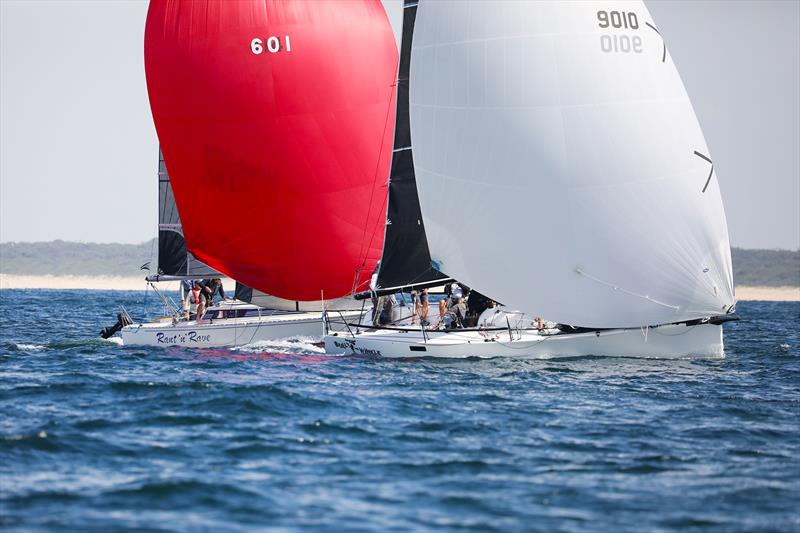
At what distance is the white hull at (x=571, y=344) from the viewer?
75.8 ft

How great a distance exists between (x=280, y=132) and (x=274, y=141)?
26 cm

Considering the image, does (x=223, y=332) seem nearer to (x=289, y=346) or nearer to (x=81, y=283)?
(x=289, y=346)

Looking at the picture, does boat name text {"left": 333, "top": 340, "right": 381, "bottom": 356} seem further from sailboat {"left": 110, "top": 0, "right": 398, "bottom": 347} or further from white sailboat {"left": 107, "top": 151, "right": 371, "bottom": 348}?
sailboat {"left": 110, "top": 0, "right": 398, "bottom": 347}

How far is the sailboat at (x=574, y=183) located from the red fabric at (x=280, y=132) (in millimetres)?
4449

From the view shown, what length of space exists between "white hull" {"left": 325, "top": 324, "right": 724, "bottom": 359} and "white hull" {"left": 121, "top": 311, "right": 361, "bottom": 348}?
5171mm

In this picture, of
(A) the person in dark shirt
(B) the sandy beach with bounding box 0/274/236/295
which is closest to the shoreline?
(B) the sandy beach with bounding box 0/274/236/295

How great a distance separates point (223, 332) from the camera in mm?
28016

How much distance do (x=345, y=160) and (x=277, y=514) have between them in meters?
17.8

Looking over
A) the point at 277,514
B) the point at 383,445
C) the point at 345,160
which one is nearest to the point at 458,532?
the point at 277,514

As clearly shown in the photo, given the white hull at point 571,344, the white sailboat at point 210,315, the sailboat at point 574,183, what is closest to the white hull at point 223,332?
the white sailboat at point 210,315

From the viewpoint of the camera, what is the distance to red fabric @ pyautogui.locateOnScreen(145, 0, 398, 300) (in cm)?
2720

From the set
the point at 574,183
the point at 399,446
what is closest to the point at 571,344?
the point at 574,183

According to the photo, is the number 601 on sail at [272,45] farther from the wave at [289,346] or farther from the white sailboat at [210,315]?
the wave at [289,346]

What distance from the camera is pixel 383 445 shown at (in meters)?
13.9
